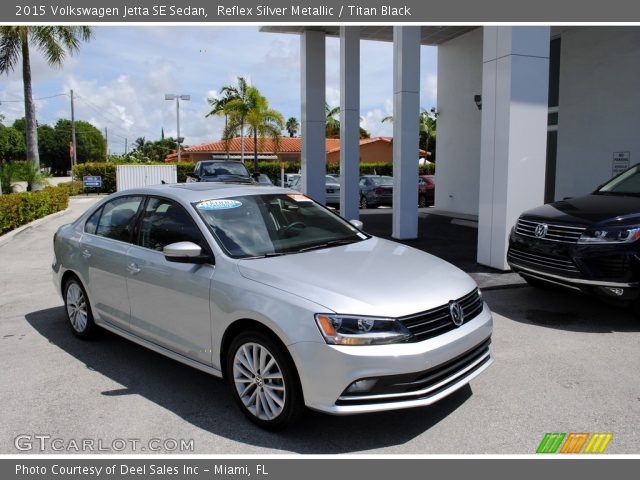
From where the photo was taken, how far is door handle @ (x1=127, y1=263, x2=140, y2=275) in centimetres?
453

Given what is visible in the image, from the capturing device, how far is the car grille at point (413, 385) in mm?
3199

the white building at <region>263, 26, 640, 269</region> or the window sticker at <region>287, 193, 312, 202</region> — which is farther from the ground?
the white building at <region>263, 26, 640, 269</region>

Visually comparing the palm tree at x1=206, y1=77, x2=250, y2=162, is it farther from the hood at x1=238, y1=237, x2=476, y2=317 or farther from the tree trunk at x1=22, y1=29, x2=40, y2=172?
the hood at x1=238, y1=237, x2=476, y2=317

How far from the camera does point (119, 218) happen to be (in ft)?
16.8

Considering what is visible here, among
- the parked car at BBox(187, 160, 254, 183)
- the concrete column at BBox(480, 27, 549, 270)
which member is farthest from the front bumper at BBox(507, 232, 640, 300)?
the parked car at BBox(187, 160, 254, 183)

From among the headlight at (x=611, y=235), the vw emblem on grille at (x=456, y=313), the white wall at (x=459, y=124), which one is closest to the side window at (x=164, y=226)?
the vw emblem on grille at (x=456, y=313)

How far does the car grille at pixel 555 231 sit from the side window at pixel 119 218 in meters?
4.36

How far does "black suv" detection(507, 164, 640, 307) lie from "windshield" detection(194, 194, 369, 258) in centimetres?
242

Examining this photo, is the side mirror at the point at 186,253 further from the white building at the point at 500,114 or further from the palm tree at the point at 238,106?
the palm tree at the point at 238,106

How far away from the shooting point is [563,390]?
4168 millimetres

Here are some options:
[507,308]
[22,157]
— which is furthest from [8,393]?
[22,157]

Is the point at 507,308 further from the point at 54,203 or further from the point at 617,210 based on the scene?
the point at 54,203

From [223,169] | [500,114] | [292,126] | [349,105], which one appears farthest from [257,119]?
[292,126]

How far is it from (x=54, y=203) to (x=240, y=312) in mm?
16871
